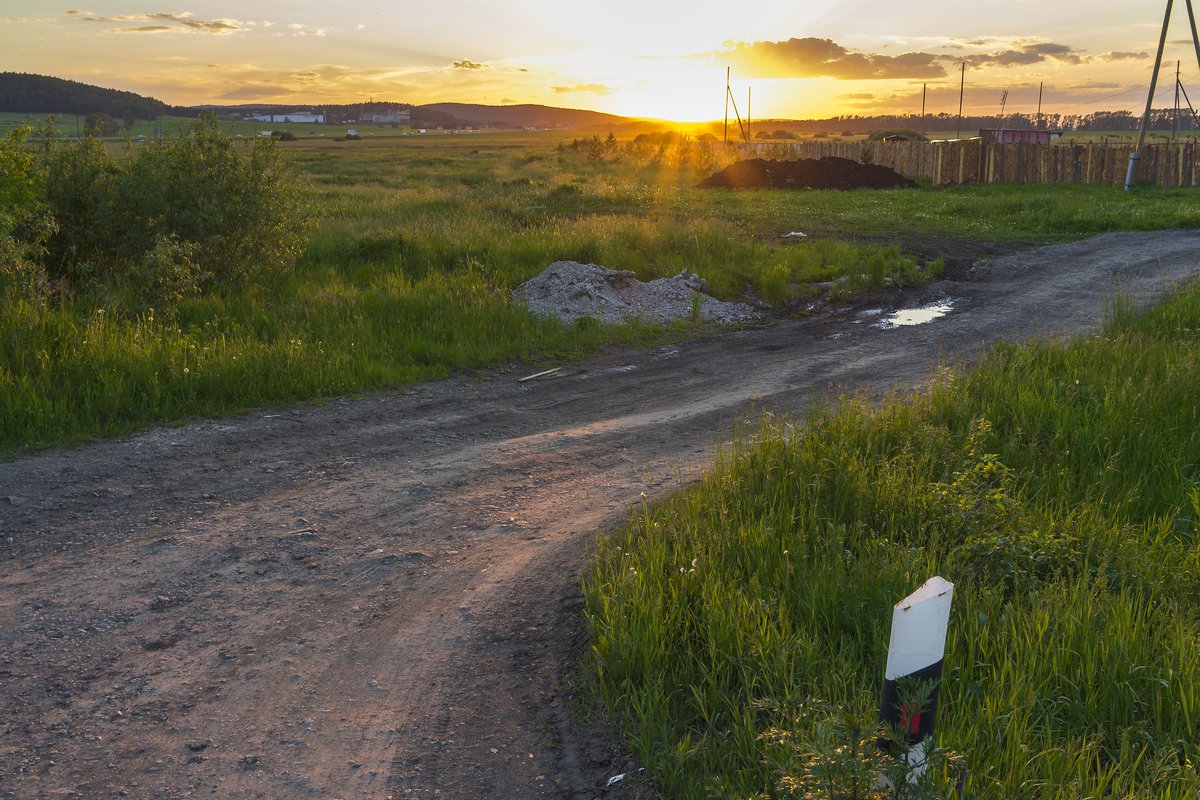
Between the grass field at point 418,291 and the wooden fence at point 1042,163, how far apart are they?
554 cm

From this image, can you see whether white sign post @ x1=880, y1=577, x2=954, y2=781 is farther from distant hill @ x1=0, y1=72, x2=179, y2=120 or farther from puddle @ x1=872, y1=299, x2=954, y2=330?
distant hill @ x1=0, y1=72, x2=179, y2=120

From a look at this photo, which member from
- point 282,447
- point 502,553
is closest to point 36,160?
point 282,447

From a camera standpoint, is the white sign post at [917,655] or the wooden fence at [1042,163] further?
the wooden fence at [1042,163]

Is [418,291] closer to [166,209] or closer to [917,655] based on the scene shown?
[166,209]

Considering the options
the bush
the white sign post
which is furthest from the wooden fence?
the white sign post

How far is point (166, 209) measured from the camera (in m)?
11.4

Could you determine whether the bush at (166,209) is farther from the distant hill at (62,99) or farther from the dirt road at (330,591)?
the distant hill at (62,99)

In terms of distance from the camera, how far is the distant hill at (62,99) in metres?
150

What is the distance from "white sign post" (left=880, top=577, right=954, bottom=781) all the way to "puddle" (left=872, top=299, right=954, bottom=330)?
426 inches

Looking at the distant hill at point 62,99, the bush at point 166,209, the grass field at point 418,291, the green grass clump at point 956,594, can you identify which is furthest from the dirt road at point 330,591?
the distant hill at point 62,99

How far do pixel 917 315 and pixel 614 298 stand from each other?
4.83m

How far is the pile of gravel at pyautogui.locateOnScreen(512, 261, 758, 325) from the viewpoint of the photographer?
41.5 ft

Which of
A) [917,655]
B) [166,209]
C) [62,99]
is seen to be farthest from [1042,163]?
[62,99]

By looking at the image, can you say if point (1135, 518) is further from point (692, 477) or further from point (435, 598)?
point (435, 598)
